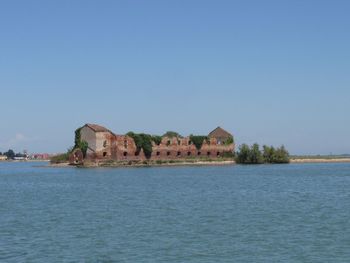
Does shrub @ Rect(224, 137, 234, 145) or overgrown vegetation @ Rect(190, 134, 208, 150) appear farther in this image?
shrub @ Rect(224, 137, 234, 145)

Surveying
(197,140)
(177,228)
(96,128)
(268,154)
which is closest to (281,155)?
(268,154)

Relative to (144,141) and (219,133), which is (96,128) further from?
(219,133)

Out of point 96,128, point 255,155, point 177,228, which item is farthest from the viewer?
point 255,155

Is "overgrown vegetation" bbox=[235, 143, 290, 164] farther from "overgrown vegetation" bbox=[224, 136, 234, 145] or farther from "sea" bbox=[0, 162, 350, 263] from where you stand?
"sea" bbox=[0, 162, 350, 263]

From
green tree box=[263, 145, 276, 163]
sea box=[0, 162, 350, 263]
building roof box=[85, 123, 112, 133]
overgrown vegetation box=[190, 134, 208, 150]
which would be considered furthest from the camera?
green tree box=[263, 145, 276, 163]

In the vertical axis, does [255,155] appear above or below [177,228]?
above

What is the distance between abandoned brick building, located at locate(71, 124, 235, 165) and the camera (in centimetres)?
8969

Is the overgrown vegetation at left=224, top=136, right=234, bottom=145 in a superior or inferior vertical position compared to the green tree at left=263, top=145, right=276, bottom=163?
superior

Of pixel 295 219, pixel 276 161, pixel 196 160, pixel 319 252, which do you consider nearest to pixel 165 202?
pixel 295 219

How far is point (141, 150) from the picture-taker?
95625mm

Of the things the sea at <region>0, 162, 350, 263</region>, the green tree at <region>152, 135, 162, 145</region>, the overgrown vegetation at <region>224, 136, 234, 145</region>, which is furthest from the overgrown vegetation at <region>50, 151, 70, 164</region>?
the sea at <region>0, 162, 350, 263</region>

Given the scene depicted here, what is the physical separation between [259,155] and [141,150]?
21.4m

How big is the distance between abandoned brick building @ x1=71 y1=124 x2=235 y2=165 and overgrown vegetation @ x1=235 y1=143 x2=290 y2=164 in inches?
113

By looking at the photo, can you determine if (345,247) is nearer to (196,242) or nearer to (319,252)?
(319,252)
